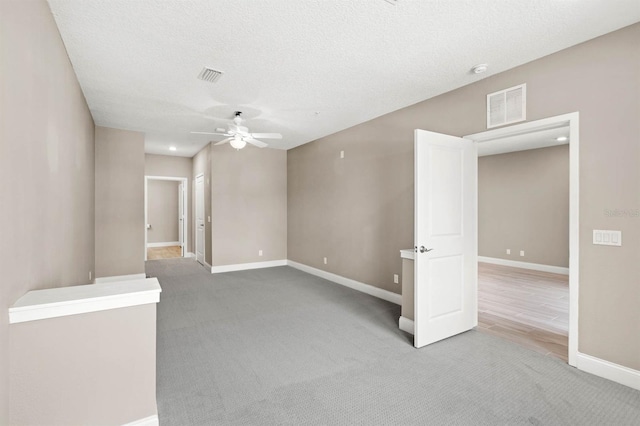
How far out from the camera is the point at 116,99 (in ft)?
13.1

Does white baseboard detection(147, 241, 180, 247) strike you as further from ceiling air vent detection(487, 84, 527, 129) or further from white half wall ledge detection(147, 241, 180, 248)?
ceiling air vent detection(487, 84, 527, 129)

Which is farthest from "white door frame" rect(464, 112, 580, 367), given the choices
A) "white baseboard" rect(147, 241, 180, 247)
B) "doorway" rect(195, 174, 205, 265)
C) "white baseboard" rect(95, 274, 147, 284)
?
"white baseboard" rect(147, 241, 180, 247)

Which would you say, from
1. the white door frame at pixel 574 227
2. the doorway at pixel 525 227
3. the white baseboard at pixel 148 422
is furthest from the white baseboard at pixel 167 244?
the white door frame at pixel 574 227

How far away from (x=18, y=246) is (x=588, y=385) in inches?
155

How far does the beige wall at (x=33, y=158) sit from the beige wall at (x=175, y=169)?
526 centimetres

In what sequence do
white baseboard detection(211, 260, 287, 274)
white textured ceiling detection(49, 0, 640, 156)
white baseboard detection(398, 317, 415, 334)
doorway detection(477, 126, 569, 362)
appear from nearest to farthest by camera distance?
white textured ceiling detection(49, 0, 640, 156) < white baseboard detection(398, 317, 415, 334) < doorway detection(477, 126, 569, 362) < white baseboard detection(211, 260, 287, 274)

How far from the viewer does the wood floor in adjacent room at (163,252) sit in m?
8.51

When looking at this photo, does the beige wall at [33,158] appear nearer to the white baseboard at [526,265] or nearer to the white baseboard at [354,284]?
the white baseboard at [354,284]

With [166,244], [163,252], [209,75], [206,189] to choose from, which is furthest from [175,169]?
[209,75]

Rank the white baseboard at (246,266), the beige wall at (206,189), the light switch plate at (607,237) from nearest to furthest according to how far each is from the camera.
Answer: the light switch plate at (607,237)
the white baseboard at (246,266)
the beige wall at (206,189)

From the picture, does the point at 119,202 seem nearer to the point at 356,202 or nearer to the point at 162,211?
the point at 356,202

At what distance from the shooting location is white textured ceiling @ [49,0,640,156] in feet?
7.18

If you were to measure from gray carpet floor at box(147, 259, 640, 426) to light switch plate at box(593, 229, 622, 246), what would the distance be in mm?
1093

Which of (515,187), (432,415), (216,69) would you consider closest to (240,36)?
(216,69)
